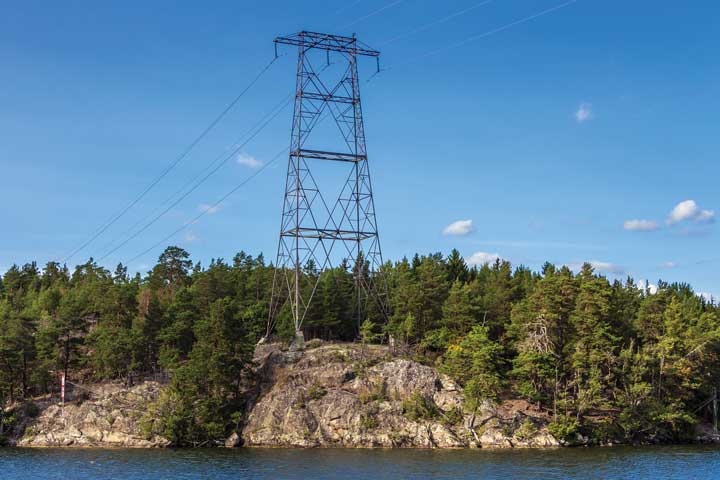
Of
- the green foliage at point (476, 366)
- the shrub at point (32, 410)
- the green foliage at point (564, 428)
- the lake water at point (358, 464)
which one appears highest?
the green foliage at point (476, 366)

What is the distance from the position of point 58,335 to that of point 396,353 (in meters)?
44.1

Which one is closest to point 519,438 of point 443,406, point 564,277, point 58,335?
point 443,406

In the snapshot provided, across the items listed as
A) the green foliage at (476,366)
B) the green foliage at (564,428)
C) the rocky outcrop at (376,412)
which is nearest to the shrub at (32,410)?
the rocky outcrop at (376,412)

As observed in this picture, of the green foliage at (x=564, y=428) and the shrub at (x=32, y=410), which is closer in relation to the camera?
the green foliage at (x=564, y=428)

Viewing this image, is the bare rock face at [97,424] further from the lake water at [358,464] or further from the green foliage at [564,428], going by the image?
the green foliage at [564,428]

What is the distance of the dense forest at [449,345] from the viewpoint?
83.4 meters

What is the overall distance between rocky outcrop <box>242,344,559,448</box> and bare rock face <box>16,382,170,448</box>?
12.8 m

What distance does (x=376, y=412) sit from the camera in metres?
82.0

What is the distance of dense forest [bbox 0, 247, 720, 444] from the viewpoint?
3282 inches

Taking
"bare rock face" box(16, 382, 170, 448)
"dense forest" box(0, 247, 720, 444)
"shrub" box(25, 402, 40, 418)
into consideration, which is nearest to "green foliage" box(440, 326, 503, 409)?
"dense forest" box(0, 247, 720, 444)

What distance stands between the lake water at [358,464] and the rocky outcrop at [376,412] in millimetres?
4567

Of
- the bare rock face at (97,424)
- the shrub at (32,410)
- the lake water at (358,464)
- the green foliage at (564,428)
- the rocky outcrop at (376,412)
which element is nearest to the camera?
the lake water at (358,464)

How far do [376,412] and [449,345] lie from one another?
580 inches

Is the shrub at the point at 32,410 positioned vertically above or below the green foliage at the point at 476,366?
below
